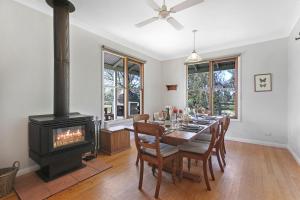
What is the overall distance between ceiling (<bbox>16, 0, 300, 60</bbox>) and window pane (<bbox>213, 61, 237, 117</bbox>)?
0.59 meters

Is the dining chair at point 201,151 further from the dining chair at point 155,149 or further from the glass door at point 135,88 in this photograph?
the glass door at point 135,88

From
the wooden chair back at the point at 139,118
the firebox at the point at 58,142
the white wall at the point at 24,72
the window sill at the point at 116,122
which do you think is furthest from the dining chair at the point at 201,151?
the white wall at the point at 24,72

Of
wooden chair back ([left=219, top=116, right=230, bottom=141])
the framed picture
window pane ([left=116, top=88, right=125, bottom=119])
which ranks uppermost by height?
the framed picture

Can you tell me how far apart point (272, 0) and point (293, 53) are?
1.47 metres

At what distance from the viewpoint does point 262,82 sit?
386 centimetres

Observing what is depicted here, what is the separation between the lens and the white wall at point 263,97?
366 cm

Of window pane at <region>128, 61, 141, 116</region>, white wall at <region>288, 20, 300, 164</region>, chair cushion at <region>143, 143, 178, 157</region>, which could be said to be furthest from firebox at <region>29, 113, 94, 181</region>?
white wall at <region>288, 20, 300, 164</region>

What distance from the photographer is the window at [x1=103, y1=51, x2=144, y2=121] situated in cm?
387

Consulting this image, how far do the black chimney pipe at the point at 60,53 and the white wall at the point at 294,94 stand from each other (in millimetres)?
4084

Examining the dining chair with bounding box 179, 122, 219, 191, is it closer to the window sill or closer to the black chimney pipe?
the black chimney pipe

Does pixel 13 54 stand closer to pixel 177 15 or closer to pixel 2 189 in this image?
pixel 2 189

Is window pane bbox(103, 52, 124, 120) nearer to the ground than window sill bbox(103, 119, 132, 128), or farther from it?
farther from it

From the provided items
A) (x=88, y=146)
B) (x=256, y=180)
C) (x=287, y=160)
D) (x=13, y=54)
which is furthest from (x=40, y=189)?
(x=287, y=160)

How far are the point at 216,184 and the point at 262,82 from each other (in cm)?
303
